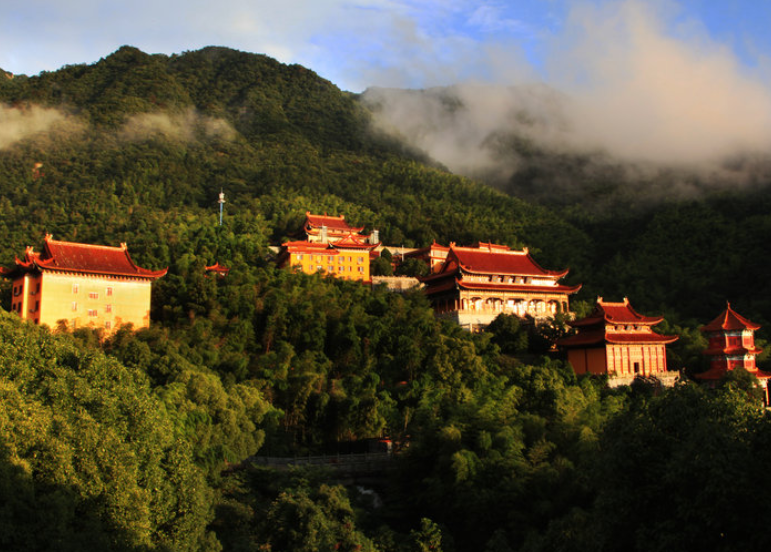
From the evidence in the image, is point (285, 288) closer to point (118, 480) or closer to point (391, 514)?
point (391, 514)

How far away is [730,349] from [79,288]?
27833 mm

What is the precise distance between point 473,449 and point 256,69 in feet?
340

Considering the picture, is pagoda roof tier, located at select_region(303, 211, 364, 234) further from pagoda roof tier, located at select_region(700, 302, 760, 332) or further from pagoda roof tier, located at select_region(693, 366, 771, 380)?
pagoda roof tier, located at select_region(693, 366, 771, 380)

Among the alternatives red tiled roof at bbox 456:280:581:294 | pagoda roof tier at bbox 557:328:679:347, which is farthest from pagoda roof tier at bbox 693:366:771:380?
red tiled roof at bbox 456:280:581:294

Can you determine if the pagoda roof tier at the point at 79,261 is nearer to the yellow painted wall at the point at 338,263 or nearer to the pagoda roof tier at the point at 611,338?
the yellow painted wall at the point at 338,263

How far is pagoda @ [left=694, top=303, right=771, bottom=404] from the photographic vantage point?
3688cm

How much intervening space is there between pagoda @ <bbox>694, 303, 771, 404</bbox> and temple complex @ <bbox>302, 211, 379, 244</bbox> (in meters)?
22.2

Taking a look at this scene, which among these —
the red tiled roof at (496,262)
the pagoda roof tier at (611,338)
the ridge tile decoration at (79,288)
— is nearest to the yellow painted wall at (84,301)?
the ridge tile decoration at (79,288)

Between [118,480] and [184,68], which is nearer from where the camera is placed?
[118,480]

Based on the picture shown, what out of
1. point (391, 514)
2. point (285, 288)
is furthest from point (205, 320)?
point (391, 514)

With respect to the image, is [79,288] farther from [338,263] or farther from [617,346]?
[617,346]

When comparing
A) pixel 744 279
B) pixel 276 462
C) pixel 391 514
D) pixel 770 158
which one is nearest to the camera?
pixel 391 514

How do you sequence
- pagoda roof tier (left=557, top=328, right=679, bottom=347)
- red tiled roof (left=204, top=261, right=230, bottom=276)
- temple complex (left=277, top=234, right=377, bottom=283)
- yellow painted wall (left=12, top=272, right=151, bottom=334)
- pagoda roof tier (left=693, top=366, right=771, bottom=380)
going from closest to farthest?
yellow painted wall (left=12, top=272, right=151, bottom=334) → pagoda roof tier (left=557, top=328, right=679, bottom=347) → pagoda roof tier (left=693, top=366, right=771, bottom=380) → red tiled roof (left=204, top=261, right=230, bottom=276) → temple complex (left=277, top=234, right=377, bottom=283)

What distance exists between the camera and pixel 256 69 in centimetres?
11956
